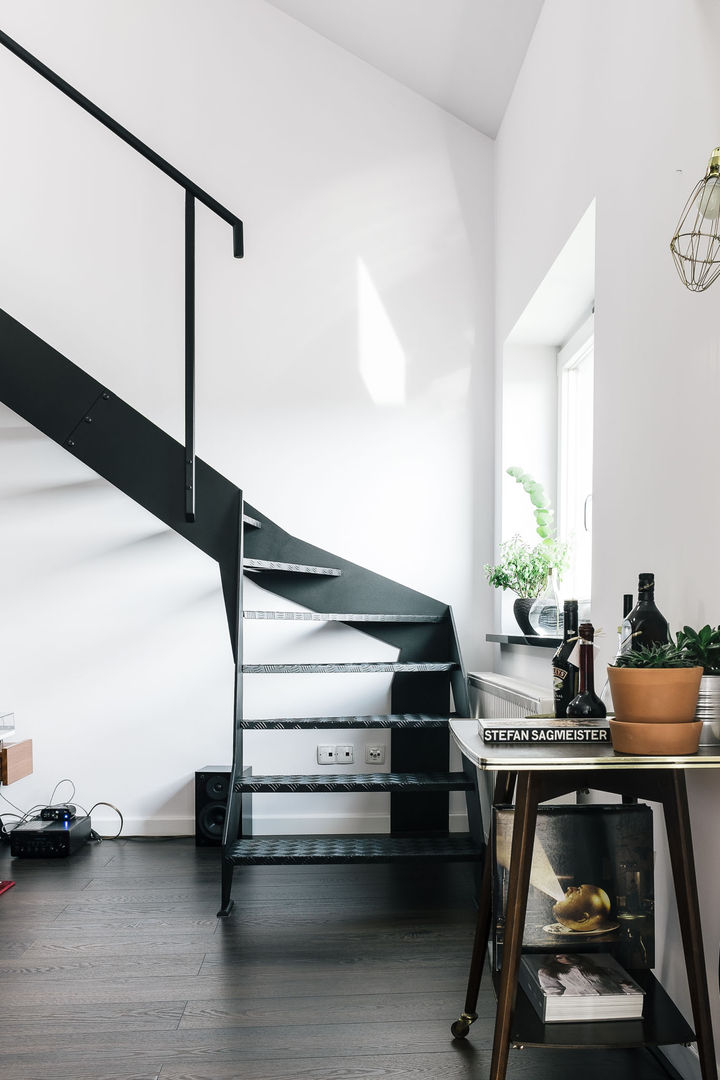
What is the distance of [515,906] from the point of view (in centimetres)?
158

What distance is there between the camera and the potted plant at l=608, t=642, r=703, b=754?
151 cm

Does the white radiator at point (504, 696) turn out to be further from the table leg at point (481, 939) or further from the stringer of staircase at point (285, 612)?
the table leg at point (481, 939)

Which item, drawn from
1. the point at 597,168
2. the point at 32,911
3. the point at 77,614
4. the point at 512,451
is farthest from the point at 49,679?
Result: the point at 597,168

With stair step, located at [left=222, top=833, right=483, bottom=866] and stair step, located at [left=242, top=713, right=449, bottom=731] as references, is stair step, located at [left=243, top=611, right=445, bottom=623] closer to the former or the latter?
stair step, located at [left=242, top=713, right=449, bottom=731]

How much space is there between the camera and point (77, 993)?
221 cm

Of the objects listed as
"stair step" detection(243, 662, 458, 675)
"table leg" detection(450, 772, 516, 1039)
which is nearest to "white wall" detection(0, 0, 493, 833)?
"stair step" detection(243, 662, 458, 675)

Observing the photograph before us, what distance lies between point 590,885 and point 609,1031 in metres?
0.27

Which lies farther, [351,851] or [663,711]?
[351,851]

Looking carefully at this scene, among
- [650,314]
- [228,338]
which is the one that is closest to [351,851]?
[650,314]

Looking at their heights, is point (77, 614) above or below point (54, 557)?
below

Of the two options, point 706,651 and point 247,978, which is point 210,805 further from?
point 706,651

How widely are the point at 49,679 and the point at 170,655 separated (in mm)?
536

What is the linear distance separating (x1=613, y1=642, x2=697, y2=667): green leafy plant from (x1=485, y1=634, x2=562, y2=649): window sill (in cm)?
124

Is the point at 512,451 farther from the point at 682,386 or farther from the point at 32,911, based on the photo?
the point at 32,911
